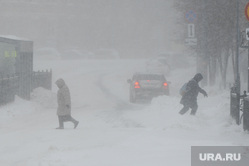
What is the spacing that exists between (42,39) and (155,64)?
37.9m

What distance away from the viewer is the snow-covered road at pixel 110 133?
29.6 feet

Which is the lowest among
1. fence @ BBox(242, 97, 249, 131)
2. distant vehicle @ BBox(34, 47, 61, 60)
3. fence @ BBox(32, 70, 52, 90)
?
fence @ BBox(242, 97, 249, 131)

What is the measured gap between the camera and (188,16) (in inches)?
1034

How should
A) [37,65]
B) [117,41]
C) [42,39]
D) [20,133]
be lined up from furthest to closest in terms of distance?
1. [117,41]
2. [42,39]
3. [37,65]
4. [20,133]

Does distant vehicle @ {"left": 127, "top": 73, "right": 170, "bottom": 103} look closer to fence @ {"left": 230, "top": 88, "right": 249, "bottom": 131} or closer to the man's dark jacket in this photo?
the man's dark jacket

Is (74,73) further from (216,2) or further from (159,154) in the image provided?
(159,154)

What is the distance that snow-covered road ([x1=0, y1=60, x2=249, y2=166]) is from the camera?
902 cm

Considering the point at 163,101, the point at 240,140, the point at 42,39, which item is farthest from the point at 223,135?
the point at 42,39

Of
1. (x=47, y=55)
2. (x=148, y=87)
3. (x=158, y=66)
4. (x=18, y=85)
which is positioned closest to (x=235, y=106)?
(x=148, y=87)

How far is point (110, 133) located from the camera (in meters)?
12.1

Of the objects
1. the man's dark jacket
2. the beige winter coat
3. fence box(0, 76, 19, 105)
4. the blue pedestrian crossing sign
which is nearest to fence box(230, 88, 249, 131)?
the man's dark jacket

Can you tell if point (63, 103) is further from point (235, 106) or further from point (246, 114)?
point (246, 114)

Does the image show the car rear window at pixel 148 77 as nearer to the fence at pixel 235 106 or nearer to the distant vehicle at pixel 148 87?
the distant vehicle at pixel 148 87

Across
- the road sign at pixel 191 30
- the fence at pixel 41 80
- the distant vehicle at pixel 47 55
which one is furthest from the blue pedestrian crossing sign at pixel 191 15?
the distant vehicle at pixel 47 55
